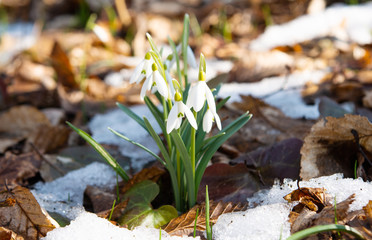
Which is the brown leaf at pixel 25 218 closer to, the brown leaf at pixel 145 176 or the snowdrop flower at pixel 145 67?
the brown leaf at pixel 145 176

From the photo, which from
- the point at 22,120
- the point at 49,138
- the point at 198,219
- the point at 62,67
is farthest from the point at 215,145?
the point at 62,67

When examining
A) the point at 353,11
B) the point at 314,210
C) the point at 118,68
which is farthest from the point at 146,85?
the point at 353,11

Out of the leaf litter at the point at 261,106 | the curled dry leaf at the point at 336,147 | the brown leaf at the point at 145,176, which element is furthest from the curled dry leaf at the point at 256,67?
the brown leaf at the point at 145,176

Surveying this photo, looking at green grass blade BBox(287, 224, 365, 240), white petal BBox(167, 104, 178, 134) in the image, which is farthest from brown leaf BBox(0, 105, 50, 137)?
green grass blade BBox(287, 224, 365, 240)

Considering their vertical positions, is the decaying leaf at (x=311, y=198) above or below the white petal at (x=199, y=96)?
below

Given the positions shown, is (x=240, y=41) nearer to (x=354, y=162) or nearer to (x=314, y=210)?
(x=354, y=162)

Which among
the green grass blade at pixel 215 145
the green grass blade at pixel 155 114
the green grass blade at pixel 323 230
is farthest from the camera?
the green grass blade at pixel 155 114
